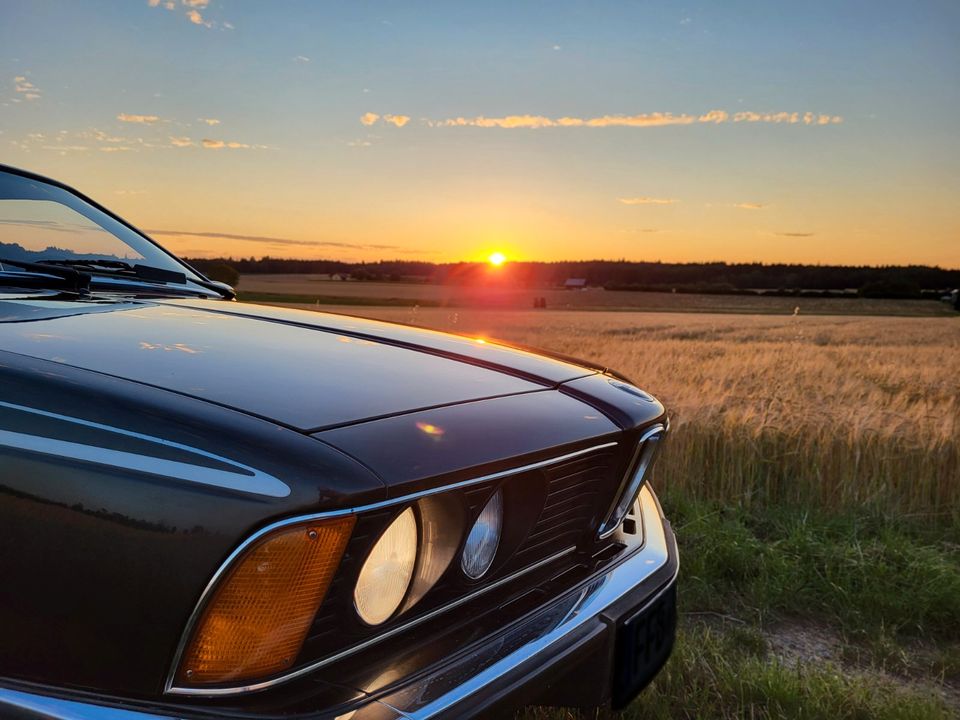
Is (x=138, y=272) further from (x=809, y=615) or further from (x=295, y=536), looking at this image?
(x=809, y=615)

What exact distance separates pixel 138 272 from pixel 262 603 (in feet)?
5.86

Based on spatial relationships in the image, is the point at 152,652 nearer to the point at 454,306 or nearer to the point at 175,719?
the point at 175,719

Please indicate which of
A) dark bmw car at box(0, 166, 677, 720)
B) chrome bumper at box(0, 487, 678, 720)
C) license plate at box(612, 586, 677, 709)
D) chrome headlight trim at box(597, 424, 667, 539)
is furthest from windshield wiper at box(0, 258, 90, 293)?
license plate at box(612, 586, 677, 709)

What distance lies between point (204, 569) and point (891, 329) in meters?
26.0

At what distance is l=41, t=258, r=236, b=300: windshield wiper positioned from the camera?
231cm

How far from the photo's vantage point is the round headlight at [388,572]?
3.69 ft

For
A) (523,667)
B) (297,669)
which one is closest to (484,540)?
(523,667)

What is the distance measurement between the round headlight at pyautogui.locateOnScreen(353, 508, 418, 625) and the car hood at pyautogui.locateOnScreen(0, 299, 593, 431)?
19cm

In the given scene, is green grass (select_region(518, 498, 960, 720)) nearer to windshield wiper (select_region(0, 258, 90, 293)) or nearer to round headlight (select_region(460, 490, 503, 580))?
round headlight (select_region(460, 490, 503, 580))

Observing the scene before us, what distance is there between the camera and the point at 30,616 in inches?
41.9

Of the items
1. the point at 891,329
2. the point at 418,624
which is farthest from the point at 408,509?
the point at 891,329

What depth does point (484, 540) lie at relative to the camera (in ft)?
4.30

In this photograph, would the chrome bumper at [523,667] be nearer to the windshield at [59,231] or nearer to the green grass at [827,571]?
the windshield at [59,231]

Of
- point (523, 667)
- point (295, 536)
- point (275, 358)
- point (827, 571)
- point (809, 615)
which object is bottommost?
point (809, 615)
